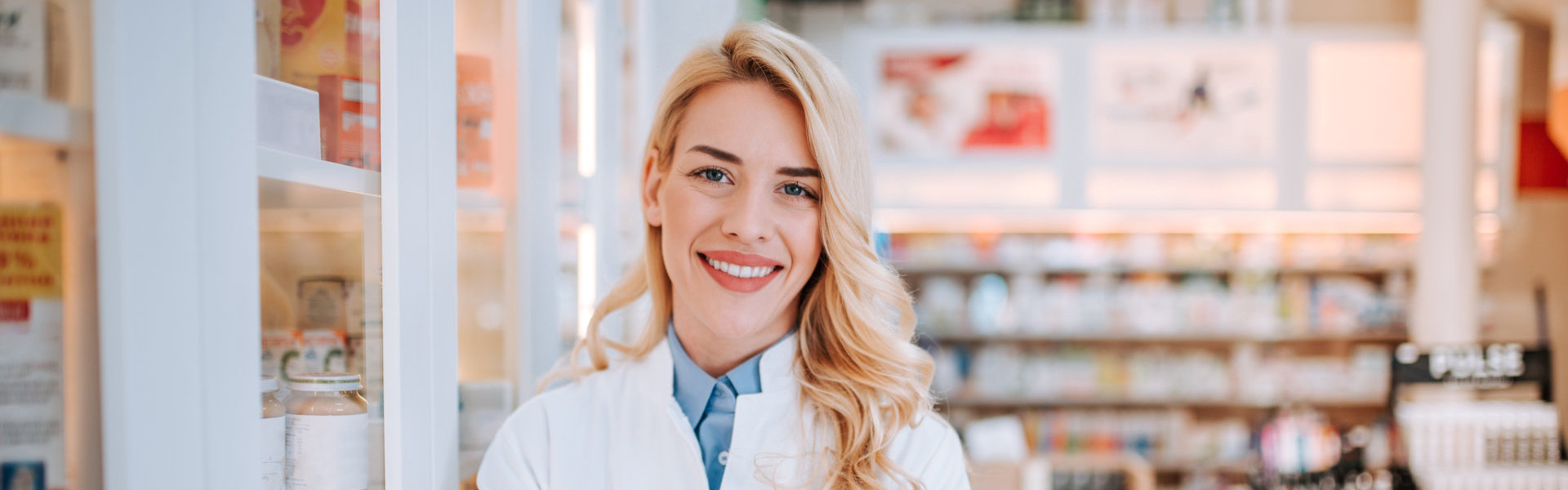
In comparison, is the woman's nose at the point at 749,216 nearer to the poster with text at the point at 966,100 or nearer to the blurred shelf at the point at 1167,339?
the poster with text at the point at 966,100

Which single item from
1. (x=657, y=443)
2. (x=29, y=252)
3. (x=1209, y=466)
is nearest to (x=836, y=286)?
(x=657, y=443)

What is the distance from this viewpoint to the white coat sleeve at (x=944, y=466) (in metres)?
1.42

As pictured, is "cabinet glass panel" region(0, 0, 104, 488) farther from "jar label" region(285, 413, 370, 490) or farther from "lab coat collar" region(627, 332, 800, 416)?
"lab coat collar" region(627, 332, 800, 416)

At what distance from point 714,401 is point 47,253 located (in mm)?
921

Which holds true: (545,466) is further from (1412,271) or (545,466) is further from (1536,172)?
(1536,172)

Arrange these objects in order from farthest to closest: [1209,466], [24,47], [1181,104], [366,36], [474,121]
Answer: [1209,466] → [1181,104] → [474,121] → [366,36] → [24,47]

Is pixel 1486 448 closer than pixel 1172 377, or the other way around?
pixel 1486 448

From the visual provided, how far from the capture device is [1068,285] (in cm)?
528

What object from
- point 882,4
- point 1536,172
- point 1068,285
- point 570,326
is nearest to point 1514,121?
point 1536,172

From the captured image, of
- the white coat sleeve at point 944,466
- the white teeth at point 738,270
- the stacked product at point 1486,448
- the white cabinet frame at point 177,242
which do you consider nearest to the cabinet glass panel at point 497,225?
the white teeth at point 738,270

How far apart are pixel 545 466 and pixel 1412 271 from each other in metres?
5.49

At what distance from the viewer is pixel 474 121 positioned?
157 cm

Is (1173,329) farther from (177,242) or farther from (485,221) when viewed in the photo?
(177,242)

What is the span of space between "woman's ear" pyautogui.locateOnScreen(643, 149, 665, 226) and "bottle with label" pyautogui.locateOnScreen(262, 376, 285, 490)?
2.01 feet
